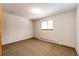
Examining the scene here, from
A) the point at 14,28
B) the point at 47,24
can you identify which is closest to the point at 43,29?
the point at 47,24

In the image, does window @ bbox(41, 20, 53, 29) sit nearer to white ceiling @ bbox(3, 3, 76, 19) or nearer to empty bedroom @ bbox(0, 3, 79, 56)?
empty bedroom @ bbox(0, 3, 79, 56)

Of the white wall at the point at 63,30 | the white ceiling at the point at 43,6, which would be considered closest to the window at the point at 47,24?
the white wall at the point at 63,30

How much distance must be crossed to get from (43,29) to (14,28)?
2291 mm

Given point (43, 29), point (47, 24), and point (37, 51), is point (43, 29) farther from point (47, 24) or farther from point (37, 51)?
point (37, 51)

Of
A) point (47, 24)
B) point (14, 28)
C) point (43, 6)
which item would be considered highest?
point (43, 6)

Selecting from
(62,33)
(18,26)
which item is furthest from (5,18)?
(62,33)

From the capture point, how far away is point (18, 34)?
4.50 metres

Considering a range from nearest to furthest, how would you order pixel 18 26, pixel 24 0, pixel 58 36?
pixel 24 0 → pixel 58 36 → pixel 18 26

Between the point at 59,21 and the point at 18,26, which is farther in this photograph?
the point at 18,26

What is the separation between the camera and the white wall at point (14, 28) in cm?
354

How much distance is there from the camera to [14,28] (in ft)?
13.6

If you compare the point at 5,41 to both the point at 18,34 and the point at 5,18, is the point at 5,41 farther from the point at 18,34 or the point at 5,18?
the point at 5,18

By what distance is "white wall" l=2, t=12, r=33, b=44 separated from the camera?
3543 mm

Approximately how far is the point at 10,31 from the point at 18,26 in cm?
79
